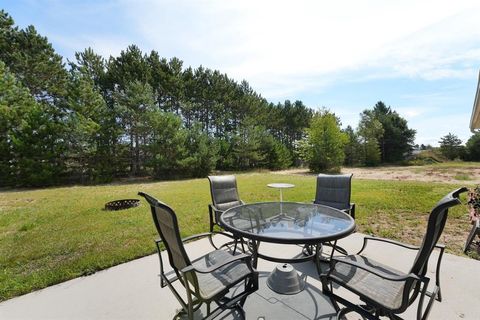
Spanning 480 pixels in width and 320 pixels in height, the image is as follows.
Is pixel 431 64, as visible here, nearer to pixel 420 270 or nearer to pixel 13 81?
pixel 420 270

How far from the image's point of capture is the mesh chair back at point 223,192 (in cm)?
333

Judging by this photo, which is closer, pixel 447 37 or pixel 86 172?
pixel 447 37

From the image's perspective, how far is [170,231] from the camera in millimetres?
1400

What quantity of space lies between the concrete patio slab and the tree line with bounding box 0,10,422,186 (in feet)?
37.2

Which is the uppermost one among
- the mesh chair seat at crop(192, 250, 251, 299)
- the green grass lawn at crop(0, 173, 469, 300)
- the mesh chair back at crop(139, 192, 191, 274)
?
the mesh chair back at crop(139, 192, 191, 274)

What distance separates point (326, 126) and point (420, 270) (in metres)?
16.7

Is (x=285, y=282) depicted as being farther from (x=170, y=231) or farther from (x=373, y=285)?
(x=170, y=231)

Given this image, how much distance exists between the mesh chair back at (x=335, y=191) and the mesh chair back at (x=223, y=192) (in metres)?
1.27

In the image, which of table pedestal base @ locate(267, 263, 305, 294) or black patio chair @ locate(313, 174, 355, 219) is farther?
black patio chair @ locate(313, 174, 355, 219)

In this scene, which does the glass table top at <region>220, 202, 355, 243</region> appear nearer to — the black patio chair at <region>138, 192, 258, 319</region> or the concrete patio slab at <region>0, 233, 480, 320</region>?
the black patio chair at <region>138, 192, 258, 319</region>

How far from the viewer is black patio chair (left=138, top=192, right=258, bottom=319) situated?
135cm

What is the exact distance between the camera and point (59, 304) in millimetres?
1958

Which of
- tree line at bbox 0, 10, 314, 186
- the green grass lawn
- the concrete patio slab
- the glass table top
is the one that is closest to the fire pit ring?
the green grass lawn

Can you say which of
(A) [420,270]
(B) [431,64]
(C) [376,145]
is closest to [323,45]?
(B) [431,64]
